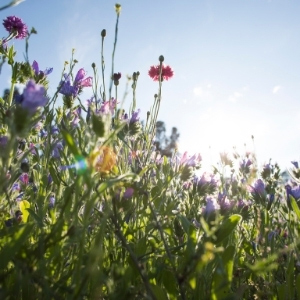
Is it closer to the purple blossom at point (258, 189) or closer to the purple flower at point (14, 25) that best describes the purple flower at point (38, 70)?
the purple flower at point (14, 25)

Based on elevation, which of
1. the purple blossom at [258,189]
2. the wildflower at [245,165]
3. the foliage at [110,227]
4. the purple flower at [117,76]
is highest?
the wildflower at [245,165]

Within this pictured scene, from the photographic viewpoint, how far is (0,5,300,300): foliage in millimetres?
831

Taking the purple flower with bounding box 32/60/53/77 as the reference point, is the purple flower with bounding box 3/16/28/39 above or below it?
above

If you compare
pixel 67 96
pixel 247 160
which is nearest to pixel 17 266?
pixel 67 96

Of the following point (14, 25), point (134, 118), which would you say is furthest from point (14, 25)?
point (134, 118)

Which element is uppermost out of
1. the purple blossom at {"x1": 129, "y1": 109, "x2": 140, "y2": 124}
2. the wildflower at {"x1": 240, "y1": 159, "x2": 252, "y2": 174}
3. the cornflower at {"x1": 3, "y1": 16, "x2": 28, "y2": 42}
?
the cornflower at {"x1": 3, "y1": 16, "x2": 28, "y2": 42}

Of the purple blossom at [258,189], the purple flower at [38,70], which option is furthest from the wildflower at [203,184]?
the purple flower at [38,70]

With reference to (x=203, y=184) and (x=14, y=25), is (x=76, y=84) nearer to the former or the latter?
(x=203, y=184)

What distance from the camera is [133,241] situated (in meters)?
1.70

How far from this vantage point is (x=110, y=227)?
1.26m

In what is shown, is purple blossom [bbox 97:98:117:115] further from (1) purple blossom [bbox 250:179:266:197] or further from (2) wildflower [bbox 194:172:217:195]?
(1) purple blossom [bbox 250:179:266:197]

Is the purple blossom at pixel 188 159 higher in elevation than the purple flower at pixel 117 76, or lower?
lower

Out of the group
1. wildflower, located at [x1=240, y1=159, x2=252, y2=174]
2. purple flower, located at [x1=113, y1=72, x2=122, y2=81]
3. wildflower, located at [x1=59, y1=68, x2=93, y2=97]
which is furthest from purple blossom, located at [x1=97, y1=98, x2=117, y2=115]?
wildflower, located at [x1=240, y1=159, x2=252, y2=174]

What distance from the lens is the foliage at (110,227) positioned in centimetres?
83
